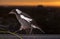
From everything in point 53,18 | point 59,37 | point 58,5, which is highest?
point 58,5

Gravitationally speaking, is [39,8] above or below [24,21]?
above

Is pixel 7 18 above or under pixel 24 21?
above

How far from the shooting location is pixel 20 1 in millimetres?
2855

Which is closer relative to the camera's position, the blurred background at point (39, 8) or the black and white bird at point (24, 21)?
the black and white bird at point (24, 21)

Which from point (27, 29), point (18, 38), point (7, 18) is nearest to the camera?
point (18, 38)

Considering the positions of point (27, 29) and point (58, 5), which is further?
point (58, 5)

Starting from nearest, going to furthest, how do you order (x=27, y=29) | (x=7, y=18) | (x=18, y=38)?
(x=18, y=38), (x=27, y=29), (x=7, y=18)

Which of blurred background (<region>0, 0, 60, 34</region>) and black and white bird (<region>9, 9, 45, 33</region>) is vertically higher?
blurred background (<region>0, 0, 60, 34</region>)

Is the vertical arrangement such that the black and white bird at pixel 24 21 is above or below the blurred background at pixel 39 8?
below

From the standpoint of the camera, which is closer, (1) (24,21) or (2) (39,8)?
(1) (24,21)

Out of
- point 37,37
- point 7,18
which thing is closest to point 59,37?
point 37,37

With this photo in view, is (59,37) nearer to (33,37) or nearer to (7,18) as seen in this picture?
(33,37)

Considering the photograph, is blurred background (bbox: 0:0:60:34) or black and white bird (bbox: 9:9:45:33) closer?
black and white bird (bbox: 9:9:45:33)

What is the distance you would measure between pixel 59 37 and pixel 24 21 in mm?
226
